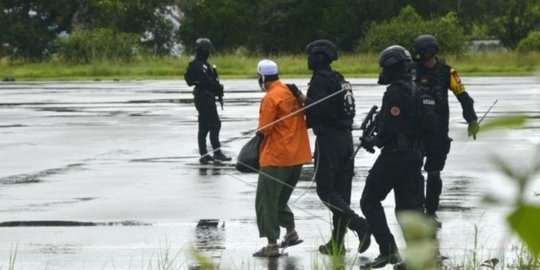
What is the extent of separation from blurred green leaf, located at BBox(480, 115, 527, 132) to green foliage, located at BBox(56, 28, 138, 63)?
53.4 m

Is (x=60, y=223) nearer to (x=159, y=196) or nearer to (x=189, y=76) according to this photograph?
(x=159, y=196)

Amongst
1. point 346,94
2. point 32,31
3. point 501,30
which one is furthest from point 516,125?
point 32,31

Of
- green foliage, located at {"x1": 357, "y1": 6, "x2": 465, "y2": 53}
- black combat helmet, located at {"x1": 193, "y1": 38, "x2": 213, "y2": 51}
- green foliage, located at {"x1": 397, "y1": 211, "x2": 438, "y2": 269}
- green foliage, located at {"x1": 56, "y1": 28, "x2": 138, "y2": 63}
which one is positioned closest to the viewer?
green foliage, located at {"x1": 397, "y1": 211, "x2": 438, "y2": 269}

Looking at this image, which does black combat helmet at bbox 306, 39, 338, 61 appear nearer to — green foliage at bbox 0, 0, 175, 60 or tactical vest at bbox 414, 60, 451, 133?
tactical vest at bbox 414, 60, 451, 133

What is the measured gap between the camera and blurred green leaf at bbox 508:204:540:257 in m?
1.34

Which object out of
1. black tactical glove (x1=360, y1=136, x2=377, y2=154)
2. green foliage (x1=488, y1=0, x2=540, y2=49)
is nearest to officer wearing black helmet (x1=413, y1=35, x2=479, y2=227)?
black tactical glove (x1=360, y1=136, x2=377, y2=154)

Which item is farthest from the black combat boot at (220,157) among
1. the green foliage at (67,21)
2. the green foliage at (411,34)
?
the green foliage at (67,21)

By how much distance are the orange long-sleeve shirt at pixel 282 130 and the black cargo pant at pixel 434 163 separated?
1.63 m

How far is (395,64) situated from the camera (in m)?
8.11

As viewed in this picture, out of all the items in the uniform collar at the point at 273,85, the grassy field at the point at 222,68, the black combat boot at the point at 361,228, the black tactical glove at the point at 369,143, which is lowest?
the grassy field at the point at 222,68

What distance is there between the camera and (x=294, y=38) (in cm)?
7088

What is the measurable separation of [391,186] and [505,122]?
269 inches

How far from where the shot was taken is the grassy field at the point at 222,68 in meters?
46.9

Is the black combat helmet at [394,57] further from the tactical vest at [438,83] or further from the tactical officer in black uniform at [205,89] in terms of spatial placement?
the tactical officer in black uniform at [205,89]
